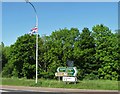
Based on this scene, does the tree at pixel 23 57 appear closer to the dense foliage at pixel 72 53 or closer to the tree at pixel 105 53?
the dense foliage at pixel 72 53

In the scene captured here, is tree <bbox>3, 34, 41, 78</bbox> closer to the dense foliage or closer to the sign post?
the dense foliage

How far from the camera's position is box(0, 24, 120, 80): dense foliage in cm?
7062

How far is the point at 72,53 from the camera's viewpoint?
242 feet

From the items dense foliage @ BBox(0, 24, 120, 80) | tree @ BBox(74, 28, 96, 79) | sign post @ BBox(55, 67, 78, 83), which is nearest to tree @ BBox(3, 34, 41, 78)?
dense foliage @ BBox(0, 24, 120, 80)

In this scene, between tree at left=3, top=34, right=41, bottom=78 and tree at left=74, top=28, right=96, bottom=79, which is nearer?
tree at left=74, top=28, right=96, bottom=79

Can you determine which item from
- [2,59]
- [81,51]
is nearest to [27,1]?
[81,51]

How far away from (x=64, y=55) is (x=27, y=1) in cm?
3778

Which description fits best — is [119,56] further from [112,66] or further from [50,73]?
[50,73]

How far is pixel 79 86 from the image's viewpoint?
38531mm

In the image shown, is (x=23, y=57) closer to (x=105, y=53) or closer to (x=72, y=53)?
(x=72, y=53)

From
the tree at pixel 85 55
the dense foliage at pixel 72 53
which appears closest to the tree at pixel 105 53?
the dense foliage at pixel 72 53

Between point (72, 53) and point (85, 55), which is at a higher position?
point (72, 53)

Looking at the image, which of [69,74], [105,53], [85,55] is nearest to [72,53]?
[85,55]

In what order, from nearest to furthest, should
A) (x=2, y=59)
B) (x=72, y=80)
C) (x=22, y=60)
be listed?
1. (x=72, y=80)
2. (x=22, y=60)
3. (x=2, y=59)
